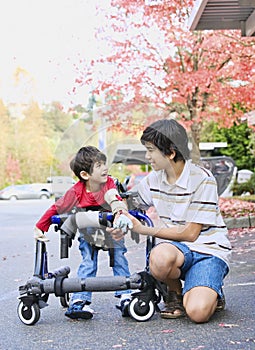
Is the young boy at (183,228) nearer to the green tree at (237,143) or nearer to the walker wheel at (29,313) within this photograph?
the walker wheel at (29,313)

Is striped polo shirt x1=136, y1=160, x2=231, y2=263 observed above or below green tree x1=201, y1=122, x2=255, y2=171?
below

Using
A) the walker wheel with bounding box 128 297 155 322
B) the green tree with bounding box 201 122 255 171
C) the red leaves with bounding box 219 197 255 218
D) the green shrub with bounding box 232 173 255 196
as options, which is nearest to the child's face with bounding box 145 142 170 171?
the walker wheel with bounding box 128 297 155 322

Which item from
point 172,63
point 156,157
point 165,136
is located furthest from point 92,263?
point 172,63

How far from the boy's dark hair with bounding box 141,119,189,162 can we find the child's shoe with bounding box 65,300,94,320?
104 centimetres

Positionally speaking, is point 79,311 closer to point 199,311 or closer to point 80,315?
point 80,315

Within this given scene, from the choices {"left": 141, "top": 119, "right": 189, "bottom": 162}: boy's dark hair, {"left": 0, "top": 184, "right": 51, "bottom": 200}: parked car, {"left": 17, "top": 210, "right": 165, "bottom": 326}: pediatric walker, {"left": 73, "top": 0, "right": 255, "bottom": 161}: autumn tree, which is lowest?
{"left": 0, "top": 184, "right": 51, "bottom": 200}: parked car

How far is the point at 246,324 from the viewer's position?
13.3ft

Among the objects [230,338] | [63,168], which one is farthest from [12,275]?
[230,338]

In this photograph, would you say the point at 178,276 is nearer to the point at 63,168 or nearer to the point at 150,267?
the point at 150,267

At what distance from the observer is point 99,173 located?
13.6 ft

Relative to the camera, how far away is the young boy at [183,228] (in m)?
4.14

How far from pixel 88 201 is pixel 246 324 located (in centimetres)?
113

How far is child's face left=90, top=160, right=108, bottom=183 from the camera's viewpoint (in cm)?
414

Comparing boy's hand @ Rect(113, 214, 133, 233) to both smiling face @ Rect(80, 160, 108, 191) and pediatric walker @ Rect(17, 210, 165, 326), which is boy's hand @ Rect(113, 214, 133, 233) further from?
smiling face @ Rect(80, 160, 108, 191)
